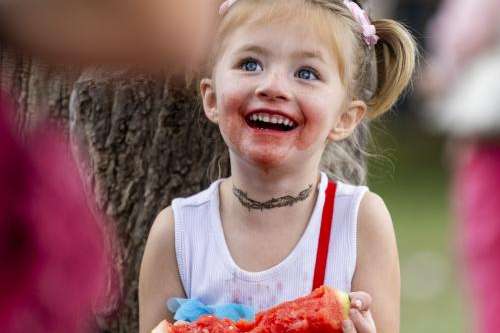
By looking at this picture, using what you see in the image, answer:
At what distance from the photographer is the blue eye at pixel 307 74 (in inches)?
134

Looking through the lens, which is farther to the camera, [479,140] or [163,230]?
[479,140]

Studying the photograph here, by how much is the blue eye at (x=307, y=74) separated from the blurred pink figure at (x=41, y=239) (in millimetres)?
1361

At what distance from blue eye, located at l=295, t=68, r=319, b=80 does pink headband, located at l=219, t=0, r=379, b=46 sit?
24 centimetres

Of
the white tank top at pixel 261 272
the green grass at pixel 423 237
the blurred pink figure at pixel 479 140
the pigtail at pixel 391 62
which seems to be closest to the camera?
the white tank top at pixel 261 272

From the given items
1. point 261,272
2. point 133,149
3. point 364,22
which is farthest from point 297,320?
point 133,149

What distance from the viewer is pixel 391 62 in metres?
3.76

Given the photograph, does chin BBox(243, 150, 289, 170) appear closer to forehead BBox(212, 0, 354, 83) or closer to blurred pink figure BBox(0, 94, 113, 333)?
forehead BBox(212, 0, 354, 83)

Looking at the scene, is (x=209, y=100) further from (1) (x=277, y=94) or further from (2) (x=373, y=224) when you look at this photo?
(2) (x=373, y=224)

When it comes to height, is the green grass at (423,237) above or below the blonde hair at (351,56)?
below

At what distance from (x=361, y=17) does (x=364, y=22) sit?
0.05 feet

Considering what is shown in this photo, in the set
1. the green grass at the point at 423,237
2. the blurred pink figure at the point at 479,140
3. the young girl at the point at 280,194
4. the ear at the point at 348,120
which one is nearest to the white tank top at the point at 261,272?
the young girl at the point at 280,194

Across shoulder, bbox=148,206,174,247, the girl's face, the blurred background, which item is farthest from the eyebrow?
shoulder, bbox=148,206,174,247

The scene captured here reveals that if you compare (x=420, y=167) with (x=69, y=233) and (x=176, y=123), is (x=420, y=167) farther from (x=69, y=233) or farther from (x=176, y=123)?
(x=69, y=233)

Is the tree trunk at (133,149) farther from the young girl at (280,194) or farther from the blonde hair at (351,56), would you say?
the young girl at (280,194)
